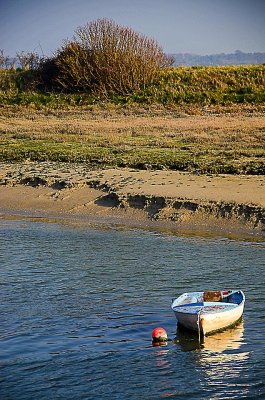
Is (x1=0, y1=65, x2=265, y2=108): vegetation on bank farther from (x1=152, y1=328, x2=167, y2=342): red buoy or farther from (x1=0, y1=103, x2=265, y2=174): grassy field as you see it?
(x1=152, y1=328, x2=167, y2=342): red buoy

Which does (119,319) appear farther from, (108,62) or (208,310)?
(108,62)

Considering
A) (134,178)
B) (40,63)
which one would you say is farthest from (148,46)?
(134,178)

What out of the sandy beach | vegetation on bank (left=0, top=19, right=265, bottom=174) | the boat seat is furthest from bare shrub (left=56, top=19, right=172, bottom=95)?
the boat seat

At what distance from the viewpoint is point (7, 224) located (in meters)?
21.9

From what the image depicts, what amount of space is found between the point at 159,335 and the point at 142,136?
65.7 feet

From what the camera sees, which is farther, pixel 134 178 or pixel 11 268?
pixel 134 178

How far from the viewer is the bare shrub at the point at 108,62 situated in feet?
153

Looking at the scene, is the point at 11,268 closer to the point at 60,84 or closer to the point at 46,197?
the point at 46,197

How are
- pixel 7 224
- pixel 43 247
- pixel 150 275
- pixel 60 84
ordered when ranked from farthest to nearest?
1. pixel 60 84
2. pixel 7 224
3. pixel 43 247
4. pixel 150 275

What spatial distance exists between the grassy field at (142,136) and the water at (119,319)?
6118mm

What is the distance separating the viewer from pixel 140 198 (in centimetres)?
2186

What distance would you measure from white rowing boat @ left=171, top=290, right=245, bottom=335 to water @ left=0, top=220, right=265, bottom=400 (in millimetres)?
232

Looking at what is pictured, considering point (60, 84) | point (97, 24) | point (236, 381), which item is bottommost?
point (236, 381)

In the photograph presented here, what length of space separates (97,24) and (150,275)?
36.1 metres
